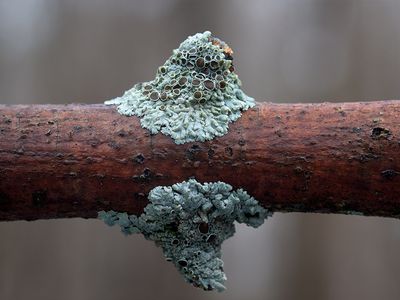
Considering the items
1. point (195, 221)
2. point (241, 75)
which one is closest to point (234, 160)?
point (195, 221)

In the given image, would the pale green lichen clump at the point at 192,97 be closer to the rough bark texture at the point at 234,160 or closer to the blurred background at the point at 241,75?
the rough bark texture at the point at 234,160

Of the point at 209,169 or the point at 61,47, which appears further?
the point at 61,47

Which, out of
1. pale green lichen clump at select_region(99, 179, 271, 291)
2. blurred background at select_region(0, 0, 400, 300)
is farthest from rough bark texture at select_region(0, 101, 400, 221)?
blurred background at select_region(0, 0, 400, 300)

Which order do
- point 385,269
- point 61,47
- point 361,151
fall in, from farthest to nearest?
point 61,47, point 385,269, point 361,151

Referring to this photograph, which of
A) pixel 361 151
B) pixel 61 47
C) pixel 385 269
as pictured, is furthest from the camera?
pixel 61 47

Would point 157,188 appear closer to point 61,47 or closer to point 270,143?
point 270,143

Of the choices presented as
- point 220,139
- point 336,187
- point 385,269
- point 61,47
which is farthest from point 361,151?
point 61,47

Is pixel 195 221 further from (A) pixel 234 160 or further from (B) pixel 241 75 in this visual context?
(B) pixel 241 75
